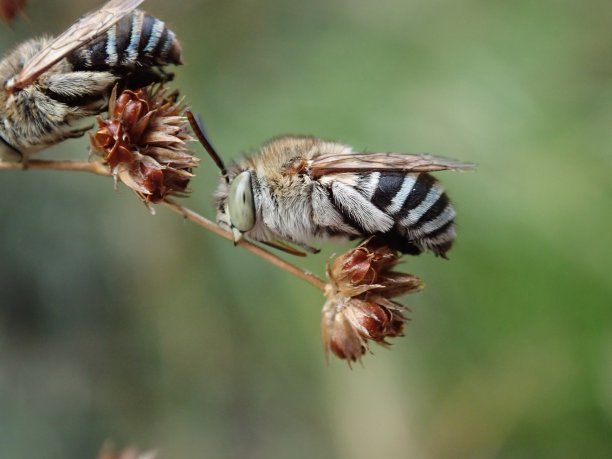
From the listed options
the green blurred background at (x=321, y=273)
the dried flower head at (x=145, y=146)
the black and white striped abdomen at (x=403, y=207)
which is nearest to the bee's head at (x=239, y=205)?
the dried flower head at (x=145, y=146)

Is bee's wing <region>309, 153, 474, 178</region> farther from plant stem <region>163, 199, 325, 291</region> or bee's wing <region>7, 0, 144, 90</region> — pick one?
bee's wing <region>7, 0, 144, 90</region>

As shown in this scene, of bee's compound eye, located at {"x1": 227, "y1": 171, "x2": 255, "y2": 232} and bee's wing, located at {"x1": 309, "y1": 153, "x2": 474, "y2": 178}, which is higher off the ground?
bee's wing, located at {"x1": 309, "y1": 153, "x2": 474, "y2": 178}

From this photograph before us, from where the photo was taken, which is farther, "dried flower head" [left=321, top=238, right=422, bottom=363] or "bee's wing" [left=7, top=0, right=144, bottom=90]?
"dried flower head" [left=321, top=238, right=422, bottom=363]

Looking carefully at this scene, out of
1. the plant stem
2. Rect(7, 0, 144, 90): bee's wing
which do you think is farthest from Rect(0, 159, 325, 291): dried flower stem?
Rect(7, 0, 144, 90): bee's wing

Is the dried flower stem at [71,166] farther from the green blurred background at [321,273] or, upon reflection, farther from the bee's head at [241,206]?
the green blurred background at [321,273]

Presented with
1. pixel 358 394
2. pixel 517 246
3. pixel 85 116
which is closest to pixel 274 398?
pixel 358 394
